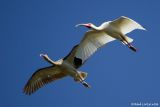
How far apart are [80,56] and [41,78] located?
2.20 metres

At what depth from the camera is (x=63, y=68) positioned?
28891 mm

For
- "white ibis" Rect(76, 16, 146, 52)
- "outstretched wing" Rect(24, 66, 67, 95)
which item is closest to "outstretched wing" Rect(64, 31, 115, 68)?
"white ibis" Rect(76, 16, 146, 52)

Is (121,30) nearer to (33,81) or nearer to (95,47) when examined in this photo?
(95,47)

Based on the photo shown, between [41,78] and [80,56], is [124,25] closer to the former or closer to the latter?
[80,56]

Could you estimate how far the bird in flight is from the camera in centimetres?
2770

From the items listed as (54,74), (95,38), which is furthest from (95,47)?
(54,74)

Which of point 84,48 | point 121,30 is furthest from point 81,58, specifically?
point 121,30

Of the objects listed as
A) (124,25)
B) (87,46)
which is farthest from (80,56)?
(124,25)

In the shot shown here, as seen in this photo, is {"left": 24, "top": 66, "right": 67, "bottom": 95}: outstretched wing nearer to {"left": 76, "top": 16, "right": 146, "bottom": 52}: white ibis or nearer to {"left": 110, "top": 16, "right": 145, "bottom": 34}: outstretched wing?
{"left": 76, "top": 16, "right": 146, "bottom": 52}: white ibis

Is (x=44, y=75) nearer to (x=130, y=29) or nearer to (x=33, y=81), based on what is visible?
(x=33, y=81)

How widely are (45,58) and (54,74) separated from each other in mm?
803

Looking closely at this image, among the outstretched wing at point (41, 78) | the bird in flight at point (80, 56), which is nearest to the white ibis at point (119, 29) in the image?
the bird in flight at point (80, 56)

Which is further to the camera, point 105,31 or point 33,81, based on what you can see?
point 33,81

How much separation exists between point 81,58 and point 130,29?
2.71 m
